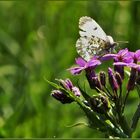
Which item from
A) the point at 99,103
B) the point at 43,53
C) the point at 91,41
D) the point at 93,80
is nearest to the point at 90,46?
the point at 91,41

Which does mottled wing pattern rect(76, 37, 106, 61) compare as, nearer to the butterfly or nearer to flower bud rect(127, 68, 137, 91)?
the butterfly

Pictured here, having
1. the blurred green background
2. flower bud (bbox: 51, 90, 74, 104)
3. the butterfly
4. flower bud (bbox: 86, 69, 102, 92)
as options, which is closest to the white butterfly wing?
the butterfly

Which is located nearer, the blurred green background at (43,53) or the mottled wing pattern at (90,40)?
the mottled wing pattern at (90,40)

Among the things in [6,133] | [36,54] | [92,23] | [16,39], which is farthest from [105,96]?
[16,39]

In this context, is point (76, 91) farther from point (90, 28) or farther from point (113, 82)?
point (90, 28)

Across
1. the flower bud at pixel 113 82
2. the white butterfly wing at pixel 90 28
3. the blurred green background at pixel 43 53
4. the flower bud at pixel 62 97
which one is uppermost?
the white butterfly wing at pixel 90 28

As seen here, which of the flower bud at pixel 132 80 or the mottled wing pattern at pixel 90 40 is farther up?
the mottled wing pattern at pixel 90 40

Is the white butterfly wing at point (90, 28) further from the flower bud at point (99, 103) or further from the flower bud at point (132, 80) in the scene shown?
the flower bud at point (99, 103)

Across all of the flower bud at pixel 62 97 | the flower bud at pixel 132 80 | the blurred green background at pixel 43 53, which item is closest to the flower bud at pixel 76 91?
the flower bud at pixel 62 97
